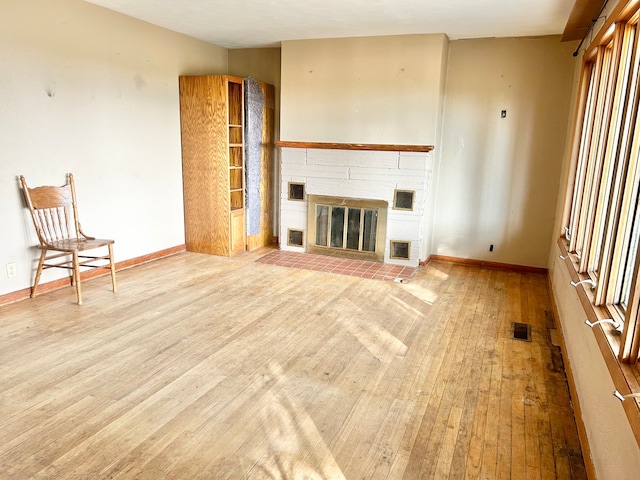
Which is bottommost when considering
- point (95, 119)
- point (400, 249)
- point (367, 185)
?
point (400, 249)

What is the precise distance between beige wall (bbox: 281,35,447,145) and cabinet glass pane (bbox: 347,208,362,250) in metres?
0.84

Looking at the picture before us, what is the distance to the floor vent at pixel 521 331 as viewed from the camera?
3.31m

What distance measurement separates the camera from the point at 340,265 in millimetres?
5137

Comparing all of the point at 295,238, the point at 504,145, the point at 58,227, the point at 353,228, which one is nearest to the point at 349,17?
the point at 504,145

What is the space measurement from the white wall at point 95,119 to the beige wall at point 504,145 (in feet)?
10.3

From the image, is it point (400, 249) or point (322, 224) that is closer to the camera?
point (400, 249)

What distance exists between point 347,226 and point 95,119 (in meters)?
2.87

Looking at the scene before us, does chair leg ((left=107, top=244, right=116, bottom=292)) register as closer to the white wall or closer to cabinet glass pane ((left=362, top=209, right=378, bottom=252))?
the white wall

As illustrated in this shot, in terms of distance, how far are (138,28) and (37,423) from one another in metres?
3.83

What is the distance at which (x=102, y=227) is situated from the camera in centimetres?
438

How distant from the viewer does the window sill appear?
1406 mm

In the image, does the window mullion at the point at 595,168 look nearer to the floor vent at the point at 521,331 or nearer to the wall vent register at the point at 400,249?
the floor vent at the point at 521,331

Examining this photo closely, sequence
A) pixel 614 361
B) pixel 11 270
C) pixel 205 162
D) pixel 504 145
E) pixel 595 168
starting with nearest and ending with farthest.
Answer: pixel 614 361 → pixel 595 168 → pixel 11 270 → pixel 504 145 → pixel 205 162

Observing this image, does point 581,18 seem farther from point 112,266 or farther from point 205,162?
point 112,266
